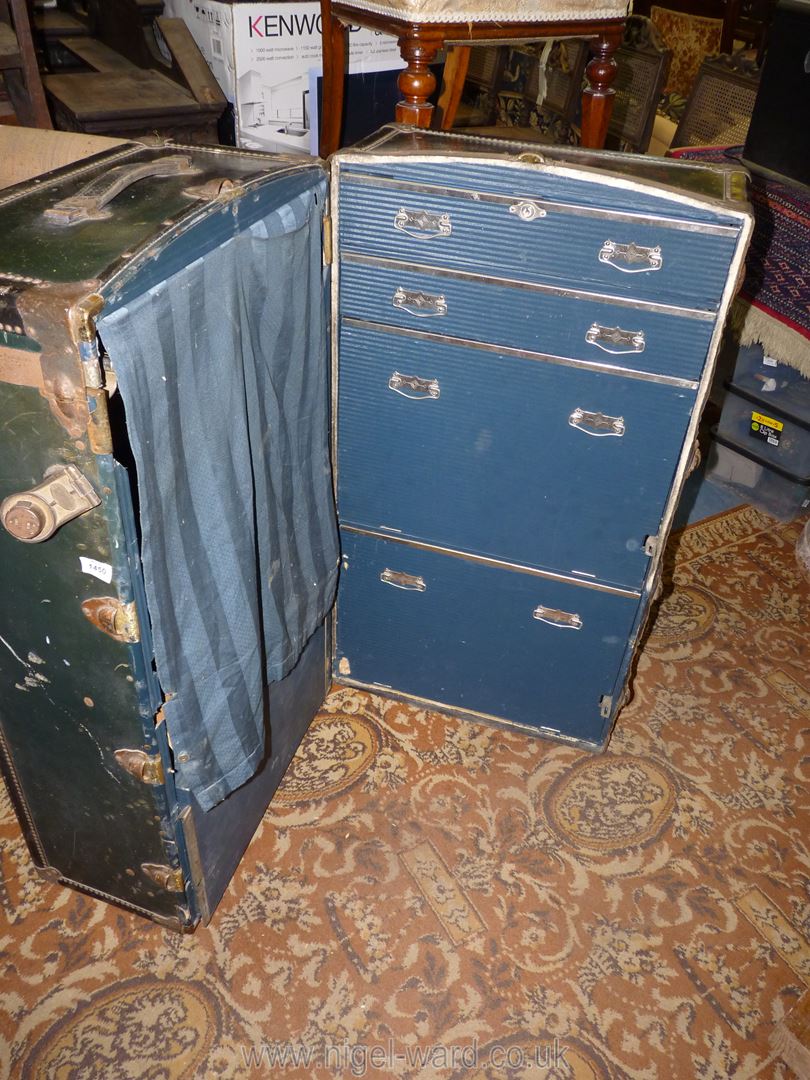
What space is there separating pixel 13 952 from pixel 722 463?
2.74 m

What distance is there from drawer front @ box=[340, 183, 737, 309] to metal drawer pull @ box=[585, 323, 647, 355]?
7 centimetres

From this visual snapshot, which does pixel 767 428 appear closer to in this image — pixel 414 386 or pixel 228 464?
pixel 414 386

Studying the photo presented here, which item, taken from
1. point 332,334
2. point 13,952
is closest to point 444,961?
point 13,952

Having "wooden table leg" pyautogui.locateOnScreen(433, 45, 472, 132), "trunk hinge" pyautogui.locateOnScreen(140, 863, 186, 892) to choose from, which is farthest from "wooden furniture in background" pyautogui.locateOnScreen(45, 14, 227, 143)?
"trunk hinge" pyautogui.locateOnScreen(140, 863, 186, 892)

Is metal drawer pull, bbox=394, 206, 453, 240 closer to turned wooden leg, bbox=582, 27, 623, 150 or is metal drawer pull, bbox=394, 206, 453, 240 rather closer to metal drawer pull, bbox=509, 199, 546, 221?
metal drawer pull, bbox=509, 199, 546, 221

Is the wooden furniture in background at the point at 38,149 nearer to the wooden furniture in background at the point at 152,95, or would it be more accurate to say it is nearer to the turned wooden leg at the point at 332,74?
the turned wooden leg at the point at 332,74

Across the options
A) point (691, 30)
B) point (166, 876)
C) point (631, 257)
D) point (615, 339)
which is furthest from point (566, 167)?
point (691, 30)

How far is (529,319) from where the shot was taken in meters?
1.64

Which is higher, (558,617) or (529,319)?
(529,319)

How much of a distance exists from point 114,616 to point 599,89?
6.31 feet

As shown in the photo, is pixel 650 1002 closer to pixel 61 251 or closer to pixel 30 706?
pixel 30 706

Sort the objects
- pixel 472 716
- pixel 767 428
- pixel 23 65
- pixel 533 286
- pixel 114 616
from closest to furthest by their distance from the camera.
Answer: pixel 114 616 < pixel 533 286 < pixel 472 716 < pixel 23 65 < pixel 767 428

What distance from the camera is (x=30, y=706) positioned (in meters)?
1.49

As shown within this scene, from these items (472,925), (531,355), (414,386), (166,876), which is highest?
(531,355)
